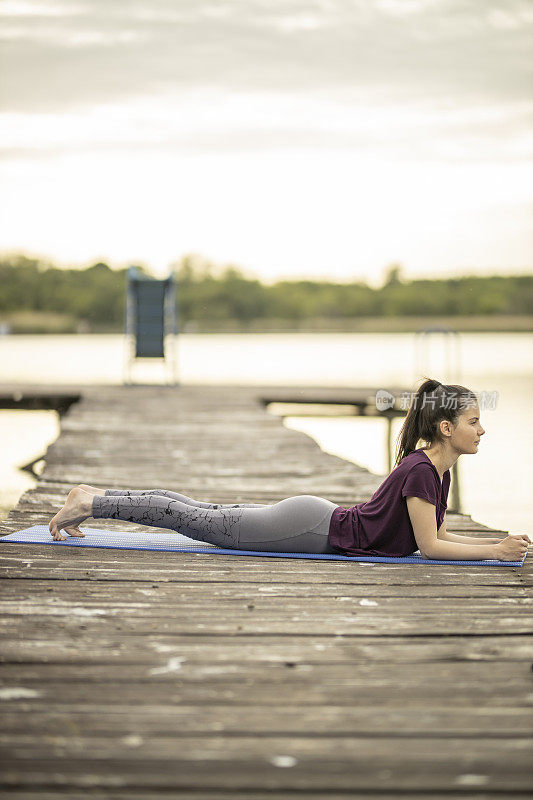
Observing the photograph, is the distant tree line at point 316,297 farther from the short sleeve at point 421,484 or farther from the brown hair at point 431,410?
the short sleeve at point 421,484

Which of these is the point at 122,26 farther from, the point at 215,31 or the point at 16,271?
the point at 16,271

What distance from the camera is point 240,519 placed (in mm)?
3600

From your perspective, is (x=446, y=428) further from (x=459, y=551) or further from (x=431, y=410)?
(x=459, y=551)

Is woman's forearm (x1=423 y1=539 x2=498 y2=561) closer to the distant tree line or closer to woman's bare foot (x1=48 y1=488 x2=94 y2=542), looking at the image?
woman's bare foot (x1=48 y1=488 x2=94 y2=542)

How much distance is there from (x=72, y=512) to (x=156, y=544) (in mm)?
372

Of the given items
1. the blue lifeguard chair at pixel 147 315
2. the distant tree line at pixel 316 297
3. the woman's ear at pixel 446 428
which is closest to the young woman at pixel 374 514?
the woman's ear at pixel 446 428

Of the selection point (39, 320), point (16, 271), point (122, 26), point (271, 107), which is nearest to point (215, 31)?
point (122, 26)

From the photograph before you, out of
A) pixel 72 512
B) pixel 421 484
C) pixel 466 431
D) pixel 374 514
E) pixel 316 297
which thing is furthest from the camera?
pixel 316 297

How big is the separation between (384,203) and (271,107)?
10.4 m

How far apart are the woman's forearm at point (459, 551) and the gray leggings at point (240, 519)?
428 millimetres

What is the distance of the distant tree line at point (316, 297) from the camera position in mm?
51344

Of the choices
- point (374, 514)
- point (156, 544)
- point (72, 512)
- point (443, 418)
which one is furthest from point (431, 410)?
point (72, 512)

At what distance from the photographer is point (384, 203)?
174 feet

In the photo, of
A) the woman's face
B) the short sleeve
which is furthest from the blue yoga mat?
the woman's face
